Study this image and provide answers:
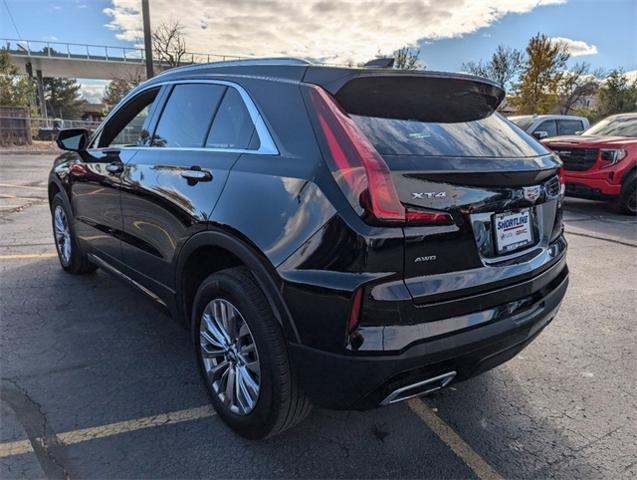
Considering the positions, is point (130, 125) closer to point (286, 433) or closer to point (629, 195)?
point (286, 433)

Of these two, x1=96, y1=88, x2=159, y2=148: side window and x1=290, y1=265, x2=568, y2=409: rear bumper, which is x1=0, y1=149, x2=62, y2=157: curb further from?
x1=290, y1=265, x2=568, y2=409: rear bumper

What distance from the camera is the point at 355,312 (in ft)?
6.10

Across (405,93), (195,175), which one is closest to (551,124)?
(405,93)

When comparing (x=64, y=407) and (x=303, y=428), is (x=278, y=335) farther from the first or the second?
(x=64, y=407)

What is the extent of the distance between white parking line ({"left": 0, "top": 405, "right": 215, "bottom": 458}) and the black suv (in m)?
0.20

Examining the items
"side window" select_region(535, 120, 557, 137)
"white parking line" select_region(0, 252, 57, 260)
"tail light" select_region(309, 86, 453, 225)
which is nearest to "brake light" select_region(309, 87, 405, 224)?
"tail light" select_region(309, 86, 453, 225)

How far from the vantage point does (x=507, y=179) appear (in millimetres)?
2223

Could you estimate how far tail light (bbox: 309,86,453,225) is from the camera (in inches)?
73.3

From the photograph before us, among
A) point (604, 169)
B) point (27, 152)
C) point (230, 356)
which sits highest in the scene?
point (604, 169)

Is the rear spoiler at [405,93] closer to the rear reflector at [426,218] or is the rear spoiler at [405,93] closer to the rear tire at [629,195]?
the rear reflector at [426,218]

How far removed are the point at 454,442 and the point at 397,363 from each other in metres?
0.85

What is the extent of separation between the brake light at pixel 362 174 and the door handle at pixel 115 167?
1.98 metres

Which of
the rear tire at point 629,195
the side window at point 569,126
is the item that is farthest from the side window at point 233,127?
the side window at point 569,126

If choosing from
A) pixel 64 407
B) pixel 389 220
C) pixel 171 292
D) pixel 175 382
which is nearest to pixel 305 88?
pixel 389 220
